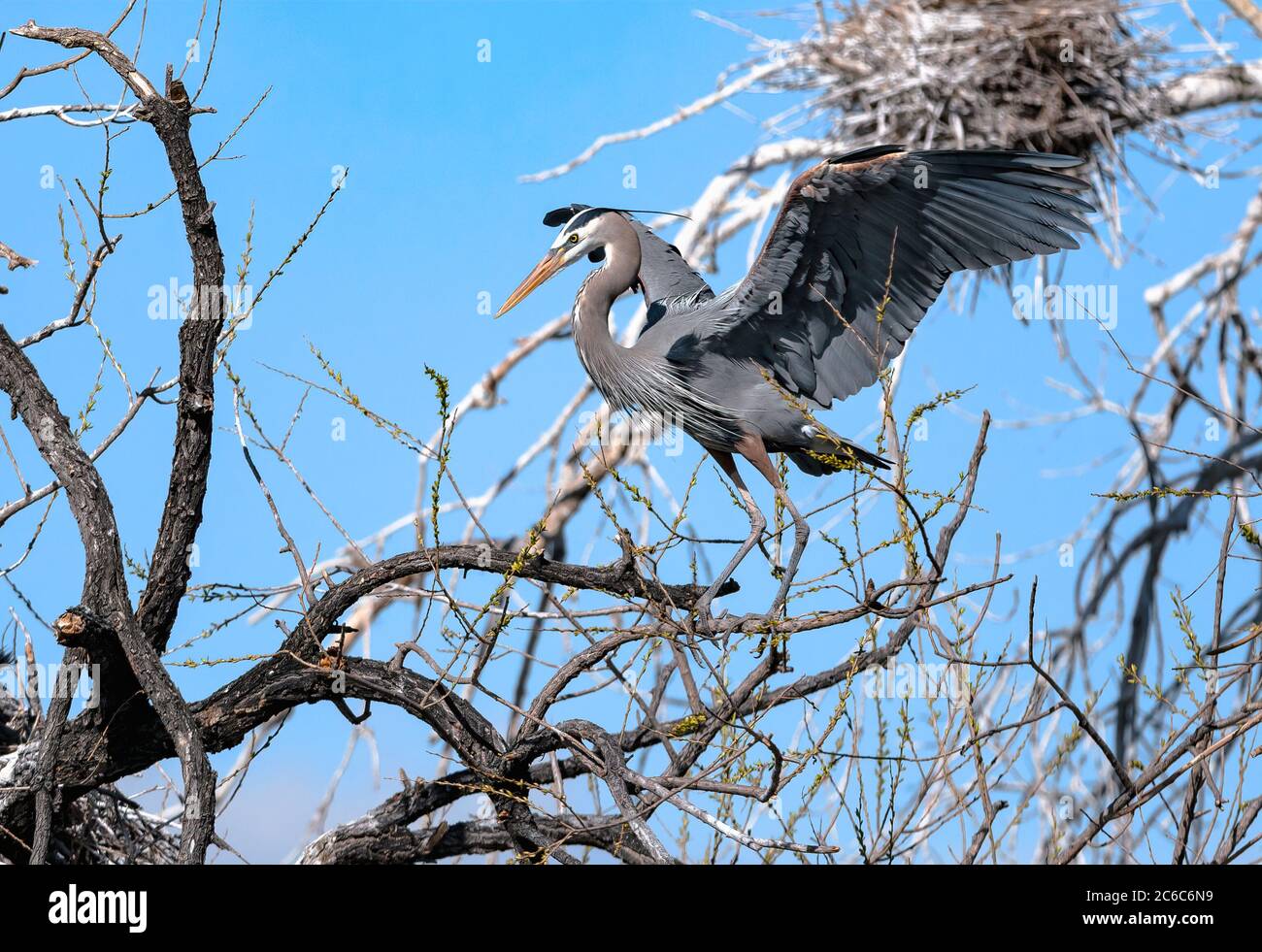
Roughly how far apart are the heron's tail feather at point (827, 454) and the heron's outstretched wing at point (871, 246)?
16 cm

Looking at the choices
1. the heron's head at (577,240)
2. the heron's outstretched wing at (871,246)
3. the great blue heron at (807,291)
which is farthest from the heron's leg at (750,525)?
the heron's head at (577,240)

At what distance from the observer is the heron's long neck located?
12.6 ft

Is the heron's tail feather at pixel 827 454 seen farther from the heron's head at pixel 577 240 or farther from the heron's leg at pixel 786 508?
the heron's head at pixel 577 240

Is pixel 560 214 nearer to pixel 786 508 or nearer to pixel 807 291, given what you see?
pixel 807 291

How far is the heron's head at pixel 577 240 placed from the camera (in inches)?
158

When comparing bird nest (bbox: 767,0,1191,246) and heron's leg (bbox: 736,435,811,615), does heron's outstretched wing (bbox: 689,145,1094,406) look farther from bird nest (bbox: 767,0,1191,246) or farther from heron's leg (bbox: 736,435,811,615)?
bird nest (bbox: 767,0,1191,246)

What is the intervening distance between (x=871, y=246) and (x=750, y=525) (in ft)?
2.93

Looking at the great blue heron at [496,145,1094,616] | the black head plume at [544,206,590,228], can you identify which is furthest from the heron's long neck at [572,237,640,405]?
the black head plume at [544,206,590,228]

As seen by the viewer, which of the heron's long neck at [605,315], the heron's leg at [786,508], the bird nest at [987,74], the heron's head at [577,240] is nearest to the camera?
the heron's leg at [786,508]

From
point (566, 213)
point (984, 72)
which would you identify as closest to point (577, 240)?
point (566, 213)

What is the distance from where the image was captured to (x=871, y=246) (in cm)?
360

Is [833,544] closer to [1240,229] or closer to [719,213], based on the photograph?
[719,213]
